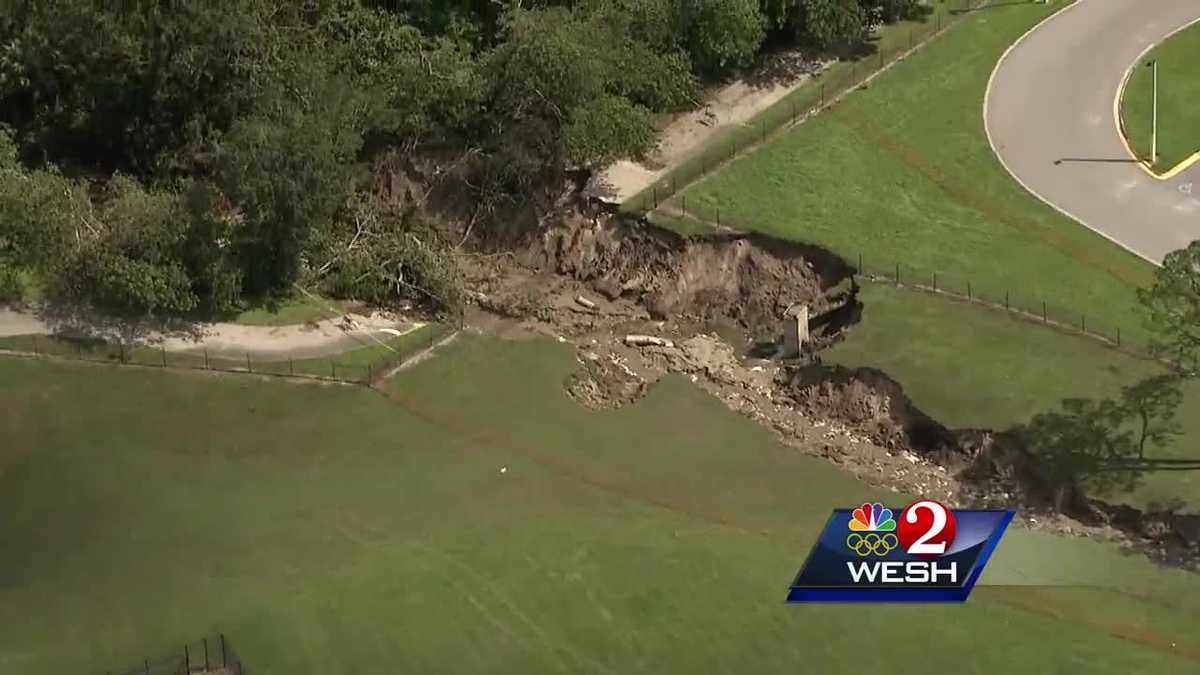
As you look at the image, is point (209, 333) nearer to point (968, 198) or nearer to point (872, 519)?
point (872, 519)

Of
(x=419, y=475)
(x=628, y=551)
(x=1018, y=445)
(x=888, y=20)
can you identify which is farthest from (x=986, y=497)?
(x=888, y=20)

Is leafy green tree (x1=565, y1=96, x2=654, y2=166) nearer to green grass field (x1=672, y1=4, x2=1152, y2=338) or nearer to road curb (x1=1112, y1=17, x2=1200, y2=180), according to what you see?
green grass field (x1=672, y1=4, x2=1152, y2=338)

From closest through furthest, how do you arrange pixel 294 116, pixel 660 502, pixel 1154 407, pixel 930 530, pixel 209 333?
pixel 930 530, pixel 660 502, pixel 1154 407, pixel 294 116, pixel 209 333

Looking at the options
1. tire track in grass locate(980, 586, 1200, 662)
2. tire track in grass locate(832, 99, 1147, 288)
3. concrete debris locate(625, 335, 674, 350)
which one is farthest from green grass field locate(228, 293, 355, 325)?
tire track in grass locate(980, 586, 1200, 662)

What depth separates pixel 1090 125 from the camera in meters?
69.9

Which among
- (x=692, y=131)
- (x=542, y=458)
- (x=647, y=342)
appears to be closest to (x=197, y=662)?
(x=542, y=458)

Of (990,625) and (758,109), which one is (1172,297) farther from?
(758,109)

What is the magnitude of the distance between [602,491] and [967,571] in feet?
39.6

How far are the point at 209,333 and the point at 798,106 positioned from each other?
1087 inches

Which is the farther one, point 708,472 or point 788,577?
point 708,472

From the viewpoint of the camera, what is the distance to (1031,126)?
7012cm

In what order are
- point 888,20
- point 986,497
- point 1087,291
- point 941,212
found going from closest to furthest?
point 986,497
point 1087,291
point 941,212
point 888,20

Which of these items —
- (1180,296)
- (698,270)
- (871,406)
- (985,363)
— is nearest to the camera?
(1180,296)

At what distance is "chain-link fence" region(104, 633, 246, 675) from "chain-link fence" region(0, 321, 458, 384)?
1410 centimetres
